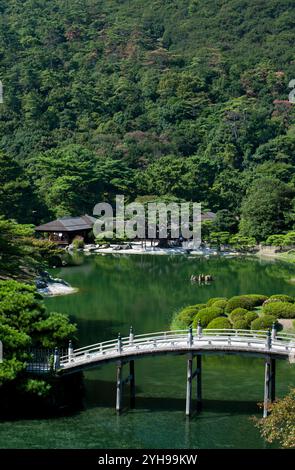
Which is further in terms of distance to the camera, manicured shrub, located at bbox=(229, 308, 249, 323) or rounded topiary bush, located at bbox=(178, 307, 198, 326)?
rounded topiary bush, located at bbox=(178, 307, 198, 326)

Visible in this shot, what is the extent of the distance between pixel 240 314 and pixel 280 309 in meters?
2.18

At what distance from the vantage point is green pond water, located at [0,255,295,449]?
23.2m

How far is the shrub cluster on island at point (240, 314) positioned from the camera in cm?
3522

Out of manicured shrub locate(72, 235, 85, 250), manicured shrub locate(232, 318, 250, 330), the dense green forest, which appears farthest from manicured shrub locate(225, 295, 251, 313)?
manicured shrub locate(72, 235, 85, 250)

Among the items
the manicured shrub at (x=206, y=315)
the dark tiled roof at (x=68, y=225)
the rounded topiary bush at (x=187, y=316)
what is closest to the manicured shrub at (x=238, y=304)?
the manicured shrub at (x=206, y=315)

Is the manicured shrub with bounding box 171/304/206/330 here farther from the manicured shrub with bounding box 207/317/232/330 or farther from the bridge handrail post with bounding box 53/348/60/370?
the bridge handrail post with bounding box 53/348/60/370

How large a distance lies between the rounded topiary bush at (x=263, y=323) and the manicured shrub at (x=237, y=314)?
1025 millimetres

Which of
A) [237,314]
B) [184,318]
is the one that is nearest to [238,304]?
[237,314]

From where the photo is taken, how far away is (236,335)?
27.0m

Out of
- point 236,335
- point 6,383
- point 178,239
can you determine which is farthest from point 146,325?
point 178,239

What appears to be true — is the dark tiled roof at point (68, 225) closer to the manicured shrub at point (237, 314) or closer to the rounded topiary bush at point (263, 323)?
the manicured shrub at point (237, 314)

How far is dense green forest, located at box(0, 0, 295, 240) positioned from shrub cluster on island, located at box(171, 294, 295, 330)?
35.9 m

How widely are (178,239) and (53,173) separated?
20.0 meters
